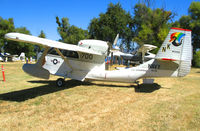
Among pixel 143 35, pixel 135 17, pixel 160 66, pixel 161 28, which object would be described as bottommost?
pixel 160 66

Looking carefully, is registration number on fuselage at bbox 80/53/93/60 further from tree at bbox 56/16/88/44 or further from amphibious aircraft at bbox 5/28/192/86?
tree at bbox 56/16/88/44

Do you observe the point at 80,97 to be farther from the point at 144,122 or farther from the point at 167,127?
the point at 167,127

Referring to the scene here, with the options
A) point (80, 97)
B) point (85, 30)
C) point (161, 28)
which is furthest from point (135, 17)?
point (80, 97)

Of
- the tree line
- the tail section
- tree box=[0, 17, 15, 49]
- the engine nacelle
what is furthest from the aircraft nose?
tree box=[0, 17, 15, 49]

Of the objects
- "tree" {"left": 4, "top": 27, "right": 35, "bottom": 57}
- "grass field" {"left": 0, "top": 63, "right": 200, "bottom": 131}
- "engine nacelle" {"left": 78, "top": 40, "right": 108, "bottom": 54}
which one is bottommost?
"grass field" {"left": 0, "top": 63, "right": 200, "bottom": 131}

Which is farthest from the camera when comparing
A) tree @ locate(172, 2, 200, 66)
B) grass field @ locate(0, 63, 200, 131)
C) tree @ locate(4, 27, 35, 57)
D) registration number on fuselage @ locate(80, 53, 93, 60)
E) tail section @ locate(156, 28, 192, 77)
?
tree @ locate(4, 27, 35, 57)

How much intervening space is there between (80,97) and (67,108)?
148cm

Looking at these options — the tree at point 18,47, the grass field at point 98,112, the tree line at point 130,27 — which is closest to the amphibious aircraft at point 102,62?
the grass field at point 98,112

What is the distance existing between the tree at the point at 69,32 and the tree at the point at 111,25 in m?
3.86

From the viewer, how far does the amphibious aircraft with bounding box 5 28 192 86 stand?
23.5ft

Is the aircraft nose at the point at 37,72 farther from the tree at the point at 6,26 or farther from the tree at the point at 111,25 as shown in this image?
the tree at the point at 6,26

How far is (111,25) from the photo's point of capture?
130ft

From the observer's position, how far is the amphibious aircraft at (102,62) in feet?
23.5

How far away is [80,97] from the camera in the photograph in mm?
6848
